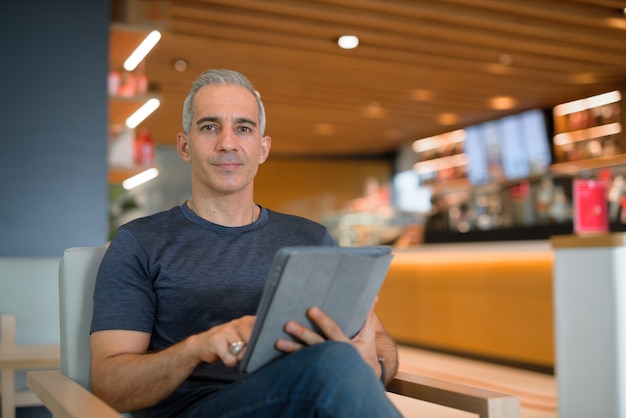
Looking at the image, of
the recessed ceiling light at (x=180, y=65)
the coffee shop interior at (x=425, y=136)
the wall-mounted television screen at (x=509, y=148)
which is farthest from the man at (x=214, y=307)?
the wall-mounted television screen at (x=509, y=148)

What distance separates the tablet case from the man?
24 mm

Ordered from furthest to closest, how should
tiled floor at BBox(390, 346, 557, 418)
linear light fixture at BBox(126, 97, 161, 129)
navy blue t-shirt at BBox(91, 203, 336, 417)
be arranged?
1. linear light fixture at BBox(126, 97, 161, 129)
2. tiled floor at BBox(390, 346, 557, 418)
3. navy blue t-shirt at BBox(91, 203, 336, 417)

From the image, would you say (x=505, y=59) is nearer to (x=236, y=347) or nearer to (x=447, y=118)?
(x=447, y=118)

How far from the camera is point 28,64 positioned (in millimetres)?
3914

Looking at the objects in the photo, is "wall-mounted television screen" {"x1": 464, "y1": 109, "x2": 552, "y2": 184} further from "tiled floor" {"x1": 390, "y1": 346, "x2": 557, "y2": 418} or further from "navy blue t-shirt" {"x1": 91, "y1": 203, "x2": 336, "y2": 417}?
"navy blue t-shirt" {"x1": 91, "y1": 203, "x2": 336, "y2": 417}

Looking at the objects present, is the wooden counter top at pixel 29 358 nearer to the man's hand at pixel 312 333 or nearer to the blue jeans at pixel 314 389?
the blue jeans at pixel 314 389

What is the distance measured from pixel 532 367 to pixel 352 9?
8.90ft

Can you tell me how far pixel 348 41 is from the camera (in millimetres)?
5719

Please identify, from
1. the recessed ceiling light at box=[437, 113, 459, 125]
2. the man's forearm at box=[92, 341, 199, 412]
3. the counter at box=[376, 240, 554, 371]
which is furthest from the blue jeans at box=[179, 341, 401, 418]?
the recessed ceiling light at box=[437, 113, 459, 125]

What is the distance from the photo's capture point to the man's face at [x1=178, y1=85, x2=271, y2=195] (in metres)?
1.68

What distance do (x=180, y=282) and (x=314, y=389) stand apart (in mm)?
497

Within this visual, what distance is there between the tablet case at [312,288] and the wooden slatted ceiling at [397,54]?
11.6ft

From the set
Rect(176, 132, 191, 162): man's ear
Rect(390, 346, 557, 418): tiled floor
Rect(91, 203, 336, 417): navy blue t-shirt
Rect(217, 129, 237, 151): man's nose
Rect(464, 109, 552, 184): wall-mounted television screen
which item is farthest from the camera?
Rect(464, 109, 552, 184): wall-mounted television screen

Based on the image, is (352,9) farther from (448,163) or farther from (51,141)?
(448,163)
